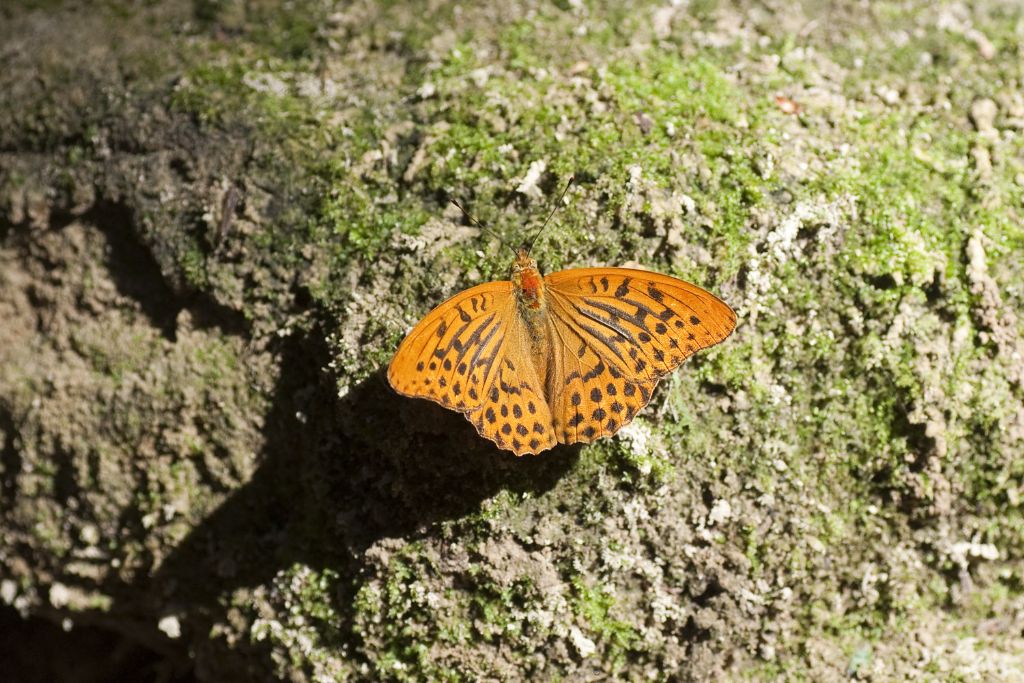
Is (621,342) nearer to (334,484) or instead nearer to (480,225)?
(480,225)

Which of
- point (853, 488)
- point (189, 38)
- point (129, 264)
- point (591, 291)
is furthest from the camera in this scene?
point (189, 38)

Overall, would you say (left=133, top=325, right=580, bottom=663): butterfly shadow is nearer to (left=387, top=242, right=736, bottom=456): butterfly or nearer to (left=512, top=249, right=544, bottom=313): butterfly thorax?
(left=387, top=242, right=736, bottom=456): butterfly

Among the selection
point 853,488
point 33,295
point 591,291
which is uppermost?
point 591,291

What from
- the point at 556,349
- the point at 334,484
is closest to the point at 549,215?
the point at 556,349

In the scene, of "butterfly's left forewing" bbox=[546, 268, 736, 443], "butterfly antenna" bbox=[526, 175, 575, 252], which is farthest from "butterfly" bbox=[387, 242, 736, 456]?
"butterfly antenna" bbox=[526, 175, 575, 252]

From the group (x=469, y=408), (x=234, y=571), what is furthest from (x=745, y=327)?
(x=234, y=571)

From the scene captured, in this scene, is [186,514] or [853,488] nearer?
[853,488]

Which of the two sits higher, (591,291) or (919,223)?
(919,223)

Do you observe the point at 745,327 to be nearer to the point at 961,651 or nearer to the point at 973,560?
the point at 973,560
